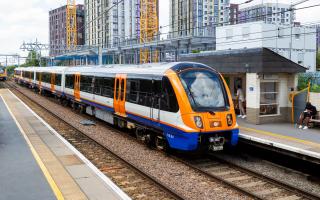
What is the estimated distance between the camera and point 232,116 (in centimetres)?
1288

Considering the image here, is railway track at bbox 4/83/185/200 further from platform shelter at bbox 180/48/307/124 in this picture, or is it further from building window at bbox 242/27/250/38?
building window at bbox 242/27/250/38

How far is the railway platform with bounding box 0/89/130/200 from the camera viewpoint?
8.73m

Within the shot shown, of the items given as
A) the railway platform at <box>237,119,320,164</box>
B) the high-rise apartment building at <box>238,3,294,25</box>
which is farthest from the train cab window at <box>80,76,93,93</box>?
the high-rise apartment building at <box>238,3,294,25</box>

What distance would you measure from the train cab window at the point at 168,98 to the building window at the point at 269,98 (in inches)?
257

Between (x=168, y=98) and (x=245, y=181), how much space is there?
3.67 meters

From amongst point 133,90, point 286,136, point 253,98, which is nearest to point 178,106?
point 133,90

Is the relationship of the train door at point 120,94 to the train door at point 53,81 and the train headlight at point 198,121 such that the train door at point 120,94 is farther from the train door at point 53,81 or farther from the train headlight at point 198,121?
the train door at point 53,81

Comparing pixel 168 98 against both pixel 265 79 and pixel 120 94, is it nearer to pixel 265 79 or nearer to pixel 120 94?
pixel 120 94

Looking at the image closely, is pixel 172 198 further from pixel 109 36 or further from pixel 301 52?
pixel 109 36

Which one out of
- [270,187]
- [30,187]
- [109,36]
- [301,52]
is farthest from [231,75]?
[109,36]

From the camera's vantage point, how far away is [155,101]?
13.6 meters

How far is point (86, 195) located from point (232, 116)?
6.06 m

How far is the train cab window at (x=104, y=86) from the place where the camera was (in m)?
18.2

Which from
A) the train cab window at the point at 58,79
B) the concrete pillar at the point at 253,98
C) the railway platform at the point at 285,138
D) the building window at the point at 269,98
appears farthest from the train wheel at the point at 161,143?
the train cab window at the point at 58,79
